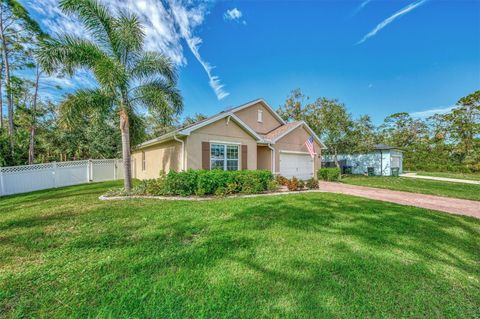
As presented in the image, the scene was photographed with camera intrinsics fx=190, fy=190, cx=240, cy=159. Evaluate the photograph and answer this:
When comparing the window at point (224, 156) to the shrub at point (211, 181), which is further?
the window at point (224, 156)

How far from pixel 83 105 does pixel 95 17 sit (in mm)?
3642

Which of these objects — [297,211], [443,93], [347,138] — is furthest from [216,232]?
[443,93]

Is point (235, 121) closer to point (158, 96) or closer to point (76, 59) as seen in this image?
point (158, 96)

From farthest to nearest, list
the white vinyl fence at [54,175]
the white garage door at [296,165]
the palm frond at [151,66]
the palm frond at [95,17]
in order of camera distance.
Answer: the white garage door at [296,165] < the white vinyl fence at [54,175] < the palm frond at [151,66] < the palm frond at [95,17]

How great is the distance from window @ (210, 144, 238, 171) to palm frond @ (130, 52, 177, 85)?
14.0ft

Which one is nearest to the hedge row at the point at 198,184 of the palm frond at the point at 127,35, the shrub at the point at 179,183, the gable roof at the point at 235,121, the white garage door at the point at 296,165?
the shrub at the point at 179,183

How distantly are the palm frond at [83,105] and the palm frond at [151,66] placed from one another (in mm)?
1742

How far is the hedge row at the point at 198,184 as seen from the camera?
786cm

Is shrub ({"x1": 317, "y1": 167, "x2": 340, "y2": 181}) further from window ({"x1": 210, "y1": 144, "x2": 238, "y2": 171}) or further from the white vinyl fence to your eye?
the white vinyl fence

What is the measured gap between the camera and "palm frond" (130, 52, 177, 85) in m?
8.96

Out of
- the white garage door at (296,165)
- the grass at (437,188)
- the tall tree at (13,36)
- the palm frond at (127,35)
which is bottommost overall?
the grass at (437,188)

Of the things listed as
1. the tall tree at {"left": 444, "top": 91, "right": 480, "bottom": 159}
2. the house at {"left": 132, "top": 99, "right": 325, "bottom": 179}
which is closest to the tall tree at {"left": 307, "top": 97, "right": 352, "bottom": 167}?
the house at {"left": 132, "top": 99, "right": 325, "bottom": 179}

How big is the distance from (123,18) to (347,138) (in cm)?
1865

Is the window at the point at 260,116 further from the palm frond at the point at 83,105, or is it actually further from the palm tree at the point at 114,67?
the palm frond at the point at 83,105
